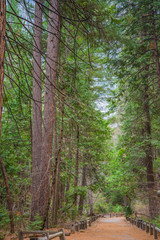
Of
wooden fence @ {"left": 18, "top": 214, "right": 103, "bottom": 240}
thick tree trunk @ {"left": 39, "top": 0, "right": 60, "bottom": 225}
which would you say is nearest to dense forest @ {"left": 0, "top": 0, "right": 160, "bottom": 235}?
thick tree trunk @ {"left": 39, "top": 0, "right": 60, "bottom": 225}

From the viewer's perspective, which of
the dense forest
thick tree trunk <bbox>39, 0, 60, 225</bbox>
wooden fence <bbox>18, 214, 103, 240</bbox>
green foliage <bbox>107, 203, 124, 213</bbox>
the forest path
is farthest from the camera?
green foliage <bbox>107, 203, 124, 213</bbox>

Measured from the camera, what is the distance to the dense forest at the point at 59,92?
3.57 metres

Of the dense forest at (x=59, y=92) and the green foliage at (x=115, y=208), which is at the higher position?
the dense forest at (x=59, y=92)

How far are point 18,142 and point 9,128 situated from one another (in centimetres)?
71

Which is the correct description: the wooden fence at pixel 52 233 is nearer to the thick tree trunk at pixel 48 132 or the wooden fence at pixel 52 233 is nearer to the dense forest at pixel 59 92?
the dense forest at pixel 59 92

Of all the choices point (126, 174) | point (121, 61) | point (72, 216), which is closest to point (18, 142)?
point (72, 216)

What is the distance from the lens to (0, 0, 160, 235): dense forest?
3.57 metres

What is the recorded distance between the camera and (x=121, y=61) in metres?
10.6

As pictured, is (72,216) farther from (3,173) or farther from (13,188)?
(3,173)

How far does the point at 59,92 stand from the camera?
3672mm

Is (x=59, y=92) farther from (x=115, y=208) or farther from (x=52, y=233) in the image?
(x=115, y=208)

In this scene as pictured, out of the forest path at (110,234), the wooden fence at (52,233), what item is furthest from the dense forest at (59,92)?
the forest path at (110,234)

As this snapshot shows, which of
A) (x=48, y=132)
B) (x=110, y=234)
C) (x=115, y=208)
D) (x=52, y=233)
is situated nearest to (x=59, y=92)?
(x=52, y=233)

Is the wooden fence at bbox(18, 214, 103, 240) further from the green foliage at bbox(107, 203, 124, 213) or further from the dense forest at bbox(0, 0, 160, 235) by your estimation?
the green foliage at bbox(107, 203, 124, 213)
